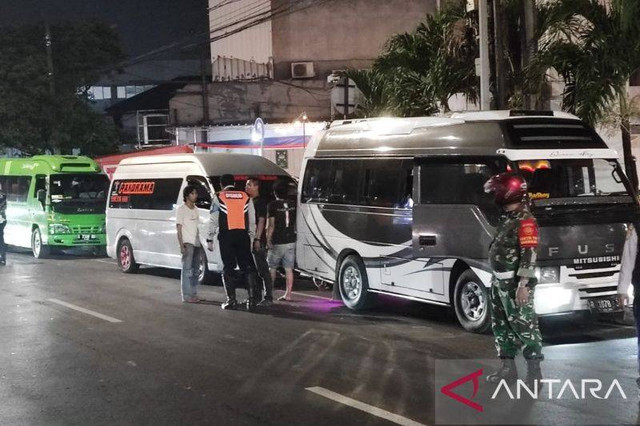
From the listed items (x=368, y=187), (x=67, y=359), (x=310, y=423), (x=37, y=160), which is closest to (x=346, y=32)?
(x=37, y=160)

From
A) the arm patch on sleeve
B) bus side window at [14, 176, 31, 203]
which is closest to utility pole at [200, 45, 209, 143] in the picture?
bus side window at [14, 176, 31, 203]

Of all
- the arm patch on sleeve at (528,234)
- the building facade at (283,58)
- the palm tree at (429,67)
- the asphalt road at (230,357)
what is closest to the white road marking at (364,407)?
the asphalt road at (230,357)

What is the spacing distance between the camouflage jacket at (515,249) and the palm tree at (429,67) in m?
8.87

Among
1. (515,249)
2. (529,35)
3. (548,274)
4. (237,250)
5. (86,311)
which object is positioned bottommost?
(86,311)

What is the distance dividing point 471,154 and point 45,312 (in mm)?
6580

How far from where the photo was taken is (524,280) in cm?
673

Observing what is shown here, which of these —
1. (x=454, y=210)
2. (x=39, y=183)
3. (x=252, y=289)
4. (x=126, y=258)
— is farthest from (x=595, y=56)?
(x=39, y=183)

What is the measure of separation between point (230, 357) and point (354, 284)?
3511mm

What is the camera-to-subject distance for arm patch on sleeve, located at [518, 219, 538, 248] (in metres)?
6.75

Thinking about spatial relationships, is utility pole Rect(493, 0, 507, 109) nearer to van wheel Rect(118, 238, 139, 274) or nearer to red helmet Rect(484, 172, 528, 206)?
red helmet Rect(484, 172, 528, 206)

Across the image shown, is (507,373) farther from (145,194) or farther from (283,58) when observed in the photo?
(283,58)

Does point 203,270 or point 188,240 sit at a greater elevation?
point 188,240

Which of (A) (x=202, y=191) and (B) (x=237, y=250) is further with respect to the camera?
(A) (x=202, y=191)

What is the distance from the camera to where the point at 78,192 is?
70.5 feet
